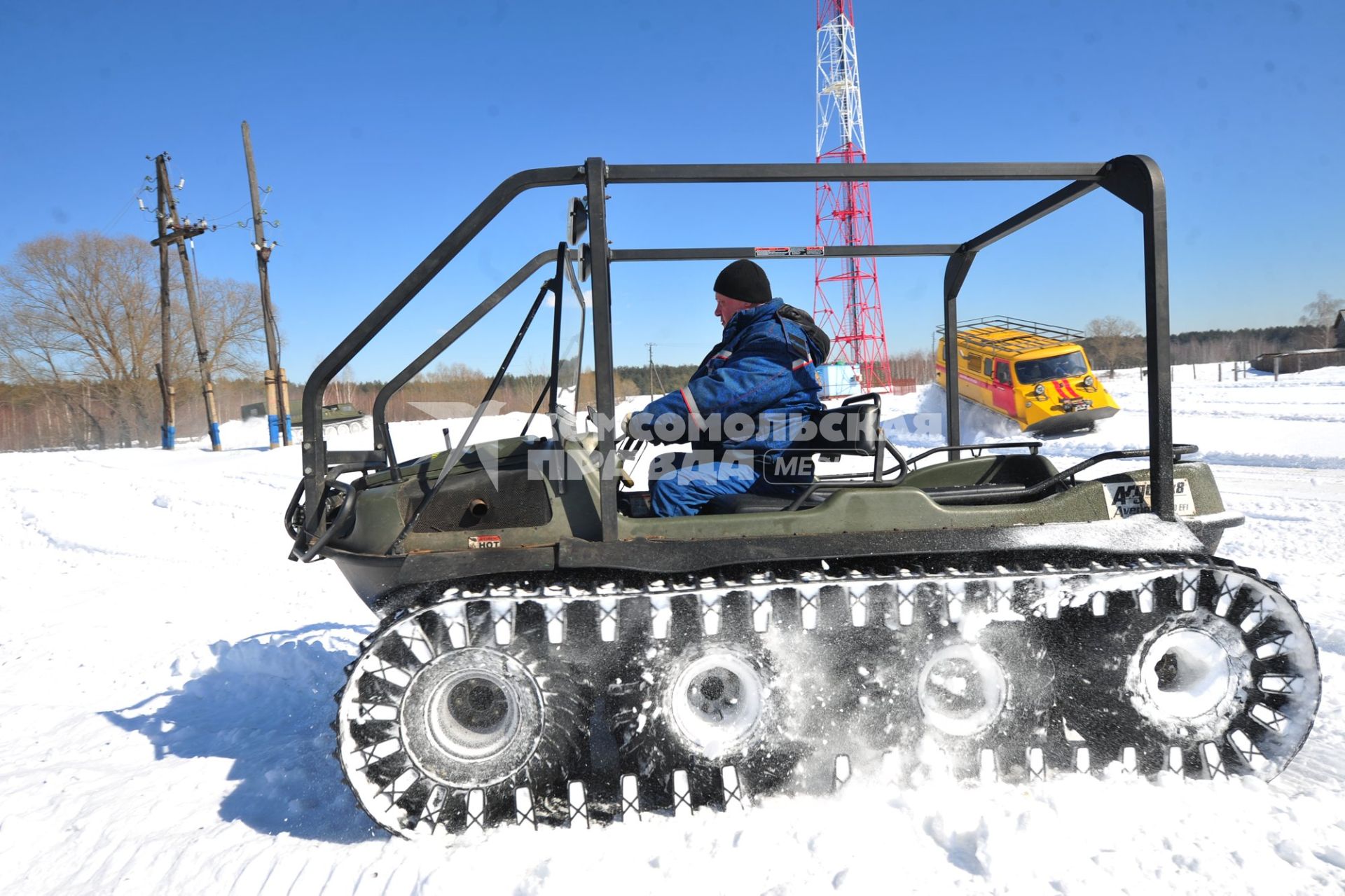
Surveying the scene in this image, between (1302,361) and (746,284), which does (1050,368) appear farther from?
(1302,361)

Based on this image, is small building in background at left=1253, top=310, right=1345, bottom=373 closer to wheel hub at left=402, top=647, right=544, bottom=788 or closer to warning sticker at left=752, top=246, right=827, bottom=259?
warning sticker at left=752, top=246, right=827, bottom=259

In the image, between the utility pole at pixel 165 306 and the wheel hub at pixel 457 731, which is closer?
the wheel hub at pixel 457 731

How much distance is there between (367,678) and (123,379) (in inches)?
1708

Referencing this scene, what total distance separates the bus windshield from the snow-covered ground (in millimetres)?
10354

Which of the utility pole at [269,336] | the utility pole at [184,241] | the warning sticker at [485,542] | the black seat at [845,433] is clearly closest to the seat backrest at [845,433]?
the black seat at [845,433]

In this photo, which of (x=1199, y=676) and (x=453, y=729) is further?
(x=1199, y=676)

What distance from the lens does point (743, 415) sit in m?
3.31

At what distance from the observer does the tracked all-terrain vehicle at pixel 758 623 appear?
2832 millimetres

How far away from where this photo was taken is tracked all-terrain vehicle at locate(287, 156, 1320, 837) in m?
2.83

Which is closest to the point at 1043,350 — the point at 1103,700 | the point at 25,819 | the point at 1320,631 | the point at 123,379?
the point at 1320,631

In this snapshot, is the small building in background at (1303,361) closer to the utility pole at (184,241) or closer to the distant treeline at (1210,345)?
the distant treeline at (1210,345)

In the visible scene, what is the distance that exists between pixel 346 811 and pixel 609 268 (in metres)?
2.36

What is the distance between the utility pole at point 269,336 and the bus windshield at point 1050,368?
18.7 meters

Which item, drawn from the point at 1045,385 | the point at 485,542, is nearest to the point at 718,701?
the point at 485,542
